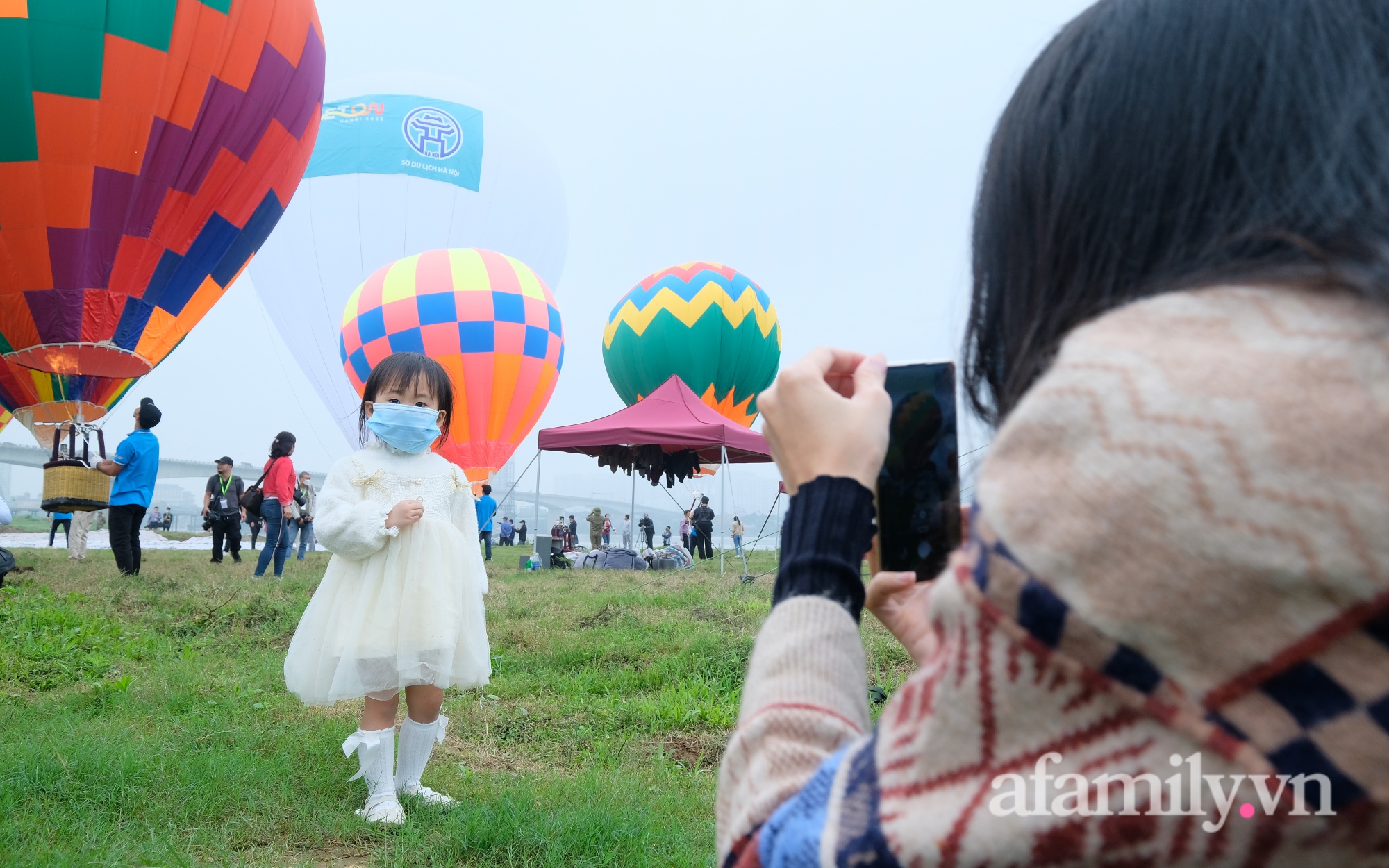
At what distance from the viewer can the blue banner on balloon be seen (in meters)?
16.8

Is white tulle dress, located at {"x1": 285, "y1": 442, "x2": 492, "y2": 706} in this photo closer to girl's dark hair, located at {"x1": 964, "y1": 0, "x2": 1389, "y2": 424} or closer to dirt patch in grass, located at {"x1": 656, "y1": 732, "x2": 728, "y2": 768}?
dirt patch in grass, located at {"x1": 656, "y1": 732, "x2": 728, "y2": 768}

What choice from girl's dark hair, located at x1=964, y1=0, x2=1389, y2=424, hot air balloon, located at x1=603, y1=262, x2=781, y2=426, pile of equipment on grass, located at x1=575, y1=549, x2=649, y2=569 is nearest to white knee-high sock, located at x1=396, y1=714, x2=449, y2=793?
girl's dark hair, located at x1=964, y1=0, x2=1389, y2=424

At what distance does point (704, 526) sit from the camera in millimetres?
17078

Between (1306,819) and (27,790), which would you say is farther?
(27,790)

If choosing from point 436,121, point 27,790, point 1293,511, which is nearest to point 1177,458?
point 1293,511

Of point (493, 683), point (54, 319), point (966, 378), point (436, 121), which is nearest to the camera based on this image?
point (966, 378)

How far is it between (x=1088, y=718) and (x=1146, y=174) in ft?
1.16

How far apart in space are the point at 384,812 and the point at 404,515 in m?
0.91

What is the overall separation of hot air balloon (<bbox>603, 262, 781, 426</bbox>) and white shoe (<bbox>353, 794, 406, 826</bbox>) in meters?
14.4

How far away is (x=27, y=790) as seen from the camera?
255 cm

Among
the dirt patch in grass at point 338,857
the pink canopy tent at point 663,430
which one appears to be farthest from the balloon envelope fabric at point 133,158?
the dirt patch in grass at point 338,857

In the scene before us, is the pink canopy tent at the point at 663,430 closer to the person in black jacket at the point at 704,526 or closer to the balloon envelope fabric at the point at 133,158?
the balloon envelope fabric at the point at 133,158

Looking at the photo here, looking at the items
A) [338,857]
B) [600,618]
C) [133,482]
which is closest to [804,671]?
[338,857]

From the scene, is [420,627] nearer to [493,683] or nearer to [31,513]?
[493,683]
